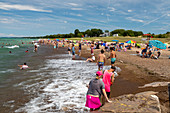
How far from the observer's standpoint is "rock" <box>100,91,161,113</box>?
4122mm

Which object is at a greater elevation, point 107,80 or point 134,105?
Answer: point 107,80

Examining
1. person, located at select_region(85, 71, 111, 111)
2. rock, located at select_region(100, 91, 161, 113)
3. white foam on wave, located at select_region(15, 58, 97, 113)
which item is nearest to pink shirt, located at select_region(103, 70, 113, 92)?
rock, located at select_region(100, 91, 161, 113)

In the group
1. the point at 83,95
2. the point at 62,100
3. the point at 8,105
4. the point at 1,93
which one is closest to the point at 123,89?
the point at 83,95

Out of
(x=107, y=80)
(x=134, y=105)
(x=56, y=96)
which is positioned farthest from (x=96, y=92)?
(x=56, y=96)

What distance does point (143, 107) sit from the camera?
167 inches

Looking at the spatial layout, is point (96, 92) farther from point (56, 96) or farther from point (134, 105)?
point (56, 96)

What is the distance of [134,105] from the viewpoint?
14.5ft

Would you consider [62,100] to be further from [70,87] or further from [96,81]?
[96,81]

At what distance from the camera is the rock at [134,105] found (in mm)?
4122

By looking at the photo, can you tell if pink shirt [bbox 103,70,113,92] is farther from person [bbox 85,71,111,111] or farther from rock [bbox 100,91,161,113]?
person [bbox 85,71,111,111]

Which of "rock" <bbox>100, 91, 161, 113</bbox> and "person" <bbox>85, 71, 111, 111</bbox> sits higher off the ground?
"person" <bbox>85, 71, 111, 111</bbox>

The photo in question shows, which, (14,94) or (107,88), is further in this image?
(14,94)

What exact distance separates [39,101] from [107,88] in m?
3.53

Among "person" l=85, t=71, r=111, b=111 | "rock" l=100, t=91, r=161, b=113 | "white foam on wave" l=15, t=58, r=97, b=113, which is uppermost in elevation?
"person" l=85, t=71, r=111, b=111
